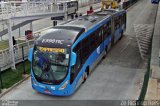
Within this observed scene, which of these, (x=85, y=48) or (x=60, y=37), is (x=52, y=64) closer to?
(x=60, y=37)

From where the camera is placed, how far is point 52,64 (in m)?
14.4

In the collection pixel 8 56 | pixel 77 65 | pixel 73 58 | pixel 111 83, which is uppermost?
pixel 73 58

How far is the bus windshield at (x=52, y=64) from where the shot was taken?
14.4 metres

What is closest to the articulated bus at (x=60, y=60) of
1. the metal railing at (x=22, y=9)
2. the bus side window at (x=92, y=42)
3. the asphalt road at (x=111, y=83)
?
the asphalt road at (x=111, y=83)

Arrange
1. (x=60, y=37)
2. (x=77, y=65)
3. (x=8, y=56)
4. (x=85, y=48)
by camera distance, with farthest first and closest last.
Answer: (x=8, y=56) → (x=85, y=48) → (x=77, y=65) → (x=60, y=37)

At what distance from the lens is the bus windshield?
14.4 m

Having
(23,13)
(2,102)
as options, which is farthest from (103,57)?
(2,102)

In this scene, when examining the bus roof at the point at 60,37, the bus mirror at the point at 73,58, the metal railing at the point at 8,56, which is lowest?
the metal railing at the point at 8,56

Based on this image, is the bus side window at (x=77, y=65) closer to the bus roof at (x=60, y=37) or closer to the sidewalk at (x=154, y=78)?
the bus roof at (x=60, y=37)

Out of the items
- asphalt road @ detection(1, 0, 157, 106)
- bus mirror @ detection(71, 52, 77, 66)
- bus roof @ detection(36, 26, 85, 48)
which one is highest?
bus roof @ detection(36, 26, 85, 48)

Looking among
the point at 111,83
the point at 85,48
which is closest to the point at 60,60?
the point at 85,48

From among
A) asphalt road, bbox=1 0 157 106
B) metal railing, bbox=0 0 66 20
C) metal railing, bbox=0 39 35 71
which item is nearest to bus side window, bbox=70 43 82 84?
asphalt road, bbox=1 0 157 106

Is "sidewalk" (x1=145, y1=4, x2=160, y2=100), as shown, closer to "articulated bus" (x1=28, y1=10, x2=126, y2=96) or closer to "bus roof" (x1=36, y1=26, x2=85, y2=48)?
"articulated bus" (x1=28, y1=10, x2=126, y2=96)

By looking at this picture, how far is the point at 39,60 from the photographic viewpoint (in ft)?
48.2
